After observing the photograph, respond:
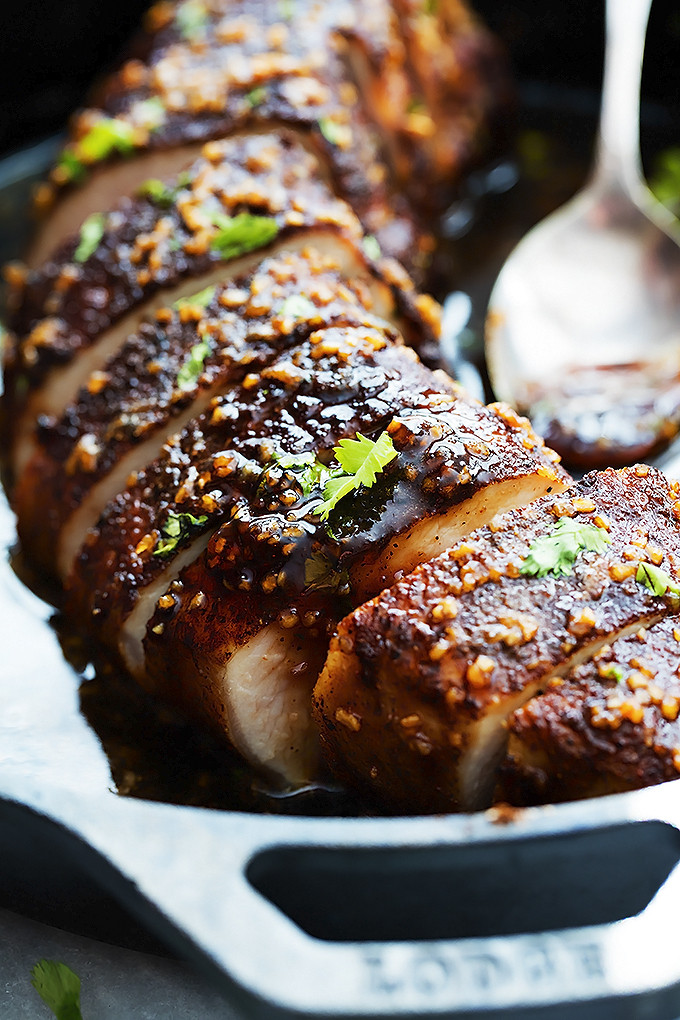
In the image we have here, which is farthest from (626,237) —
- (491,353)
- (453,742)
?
(453,742)

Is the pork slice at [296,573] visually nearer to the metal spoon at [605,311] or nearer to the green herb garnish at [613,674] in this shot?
the green herb garnish at [613,674]

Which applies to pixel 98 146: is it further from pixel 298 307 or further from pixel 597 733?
pixel 597 733

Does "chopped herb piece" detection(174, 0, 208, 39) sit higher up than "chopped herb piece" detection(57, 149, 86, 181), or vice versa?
"chopped herb piece" detection(174, 0, 208, 39)

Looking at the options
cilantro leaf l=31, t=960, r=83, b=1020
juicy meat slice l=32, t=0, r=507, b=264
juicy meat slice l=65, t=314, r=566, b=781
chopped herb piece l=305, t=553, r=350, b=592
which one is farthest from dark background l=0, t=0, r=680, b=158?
cilantro leaf l=31, t=960, r=83, b=1020

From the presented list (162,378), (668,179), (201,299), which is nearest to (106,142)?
(201,299)

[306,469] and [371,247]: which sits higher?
[306,469]

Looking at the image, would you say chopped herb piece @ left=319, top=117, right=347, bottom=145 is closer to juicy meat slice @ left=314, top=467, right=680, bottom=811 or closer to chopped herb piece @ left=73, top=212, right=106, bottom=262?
chopped herb piece @ left=73, top=212, right=106, bottom=262
